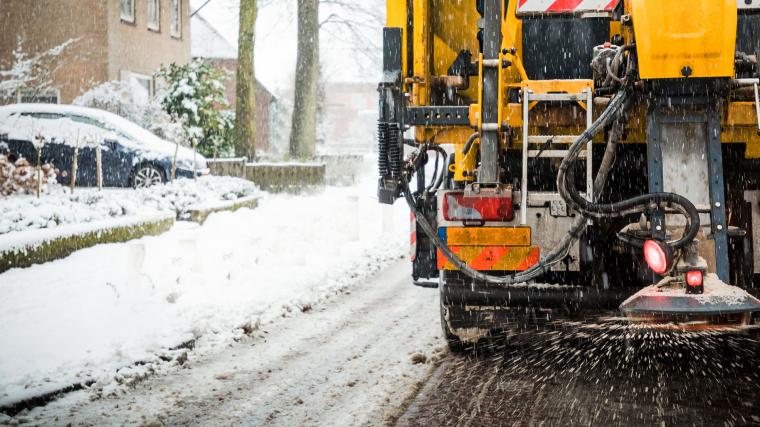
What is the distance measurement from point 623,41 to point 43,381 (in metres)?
3.66

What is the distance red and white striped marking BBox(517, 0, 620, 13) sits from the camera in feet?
17.3

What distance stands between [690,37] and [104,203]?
24.0 feet

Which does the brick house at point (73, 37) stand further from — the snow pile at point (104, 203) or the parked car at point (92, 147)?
the snow pile at point (104, 203)

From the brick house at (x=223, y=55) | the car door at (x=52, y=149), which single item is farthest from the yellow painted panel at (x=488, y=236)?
the brick house at (x=223, y=55)

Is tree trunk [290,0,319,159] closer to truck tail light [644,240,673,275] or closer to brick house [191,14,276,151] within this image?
brick house [191,14,276,151]

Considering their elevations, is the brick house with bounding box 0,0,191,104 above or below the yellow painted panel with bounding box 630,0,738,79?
above

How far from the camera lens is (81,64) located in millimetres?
23266

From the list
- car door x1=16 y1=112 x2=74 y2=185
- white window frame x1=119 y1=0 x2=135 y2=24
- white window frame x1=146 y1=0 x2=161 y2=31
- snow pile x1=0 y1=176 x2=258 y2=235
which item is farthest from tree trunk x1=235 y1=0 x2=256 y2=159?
snow pile x1=0 y1=176 x2=258 y2=235

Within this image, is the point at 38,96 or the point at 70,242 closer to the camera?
the point at 70,242

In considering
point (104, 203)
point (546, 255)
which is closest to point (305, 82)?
point (104, 203)

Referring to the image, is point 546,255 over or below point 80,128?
below

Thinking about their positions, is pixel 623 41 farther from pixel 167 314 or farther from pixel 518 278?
pixel 167 314

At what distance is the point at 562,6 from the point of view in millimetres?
5344

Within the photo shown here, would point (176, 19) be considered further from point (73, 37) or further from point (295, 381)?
point (295, 381)
